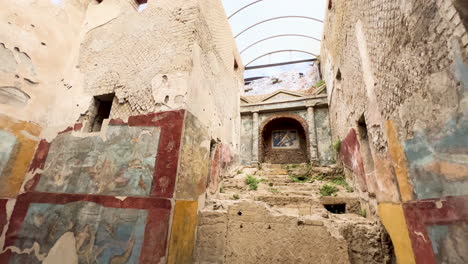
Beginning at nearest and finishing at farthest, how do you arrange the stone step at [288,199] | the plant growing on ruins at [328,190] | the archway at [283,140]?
the stone step at [288,199] < the plant growing on ruins at [328,190] < the archway at [283,140]

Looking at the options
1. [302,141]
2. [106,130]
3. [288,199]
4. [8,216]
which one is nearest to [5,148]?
[8,216]

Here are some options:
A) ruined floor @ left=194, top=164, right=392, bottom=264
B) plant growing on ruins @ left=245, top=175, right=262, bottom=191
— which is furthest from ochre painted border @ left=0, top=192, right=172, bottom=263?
plant growing on ruins @ left=245, top=175, right=262, bottom=191

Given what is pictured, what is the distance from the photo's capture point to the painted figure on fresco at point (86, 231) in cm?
271

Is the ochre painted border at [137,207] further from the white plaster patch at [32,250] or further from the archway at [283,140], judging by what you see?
the archway at [283,140]

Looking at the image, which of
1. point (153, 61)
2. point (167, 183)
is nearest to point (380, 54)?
point (167, 183)

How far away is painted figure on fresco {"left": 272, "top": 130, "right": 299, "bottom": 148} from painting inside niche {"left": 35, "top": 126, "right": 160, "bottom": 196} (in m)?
7.50

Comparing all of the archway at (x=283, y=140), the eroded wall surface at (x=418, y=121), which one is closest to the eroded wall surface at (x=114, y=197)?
the eroded wall surface at (x=418, y=121)

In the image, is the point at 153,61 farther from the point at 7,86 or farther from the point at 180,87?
the point at 7,86

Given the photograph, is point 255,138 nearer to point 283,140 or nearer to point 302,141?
point 283,140

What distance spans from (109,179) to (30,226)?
1531mm

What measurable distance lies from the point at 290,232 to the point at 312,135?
19.9 feet

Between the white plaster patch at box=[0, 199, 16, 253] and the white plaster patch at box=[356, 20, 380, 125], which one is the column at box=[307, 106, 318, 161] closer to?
the white plaster patch at box=[356, 20, 380, 125]

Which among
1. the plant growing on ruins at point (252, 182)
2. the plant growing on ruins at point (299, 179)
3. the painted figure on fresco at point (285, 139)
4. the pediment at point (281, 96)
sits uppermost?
the pediment at point (281, 96)

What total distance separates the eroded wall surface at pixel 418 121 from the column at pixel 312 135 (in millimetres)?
4849
